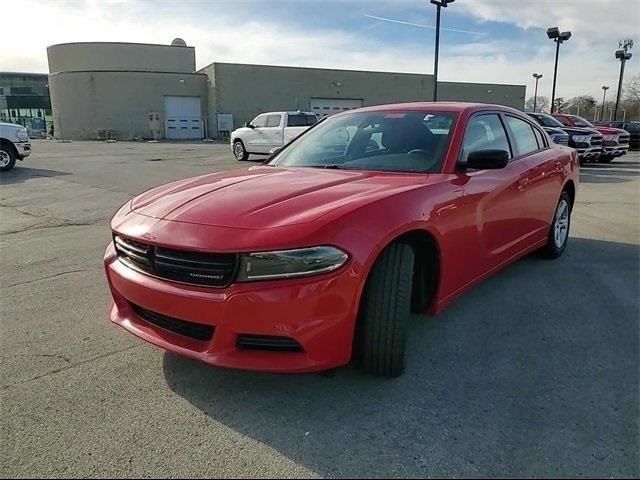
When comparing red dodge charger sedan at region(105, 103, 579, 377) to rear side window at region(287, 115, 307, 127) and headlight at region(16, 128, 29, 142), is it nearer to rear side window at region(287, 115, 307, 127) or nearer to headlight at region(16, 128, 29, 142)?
headlight at region(16, 128, 29, 142)

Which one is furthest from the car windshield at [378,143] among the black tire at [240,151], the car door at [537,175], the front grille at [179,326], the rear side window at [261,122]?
the black tire at [240,151]

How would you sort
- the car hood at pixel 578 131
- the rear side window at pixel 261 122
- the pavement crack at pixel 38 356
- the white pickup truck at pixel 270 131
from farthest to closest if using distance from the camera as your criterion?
the rear side window at pixel 261 122 → the white pickup truck at pixel 270 131 → the car hood at pixel 578 131 → the pavement crack at pixel 38 356

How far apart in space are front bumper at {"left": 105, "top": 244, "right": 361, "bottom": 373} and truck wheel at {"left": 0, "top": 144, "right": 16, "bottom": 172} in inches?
548

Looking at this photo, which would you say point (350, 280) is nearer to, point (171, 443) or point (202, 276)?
point (202, 276)

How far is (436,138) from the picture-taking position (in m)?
3.48

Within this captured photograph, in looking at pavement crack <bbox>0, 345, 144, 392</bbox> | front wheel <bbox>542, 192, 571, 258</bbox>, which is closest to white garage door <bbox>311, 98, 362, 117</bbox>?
front wheel <bbox>542, 192, 571, 258</bbox>

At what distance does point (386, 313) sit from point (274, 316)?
622mm


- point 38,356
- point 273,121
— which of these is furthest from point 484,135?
point 273,121

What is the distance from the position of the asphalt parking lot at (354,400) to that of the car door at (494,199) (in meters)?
0.43

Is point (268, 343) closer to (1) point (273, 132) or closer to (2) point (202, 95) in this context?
(1) point (273, 132)

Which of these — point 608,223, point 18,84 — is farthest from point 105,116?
point 18,84

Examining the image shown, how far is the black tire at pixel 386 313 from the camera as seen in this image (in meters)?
2.50

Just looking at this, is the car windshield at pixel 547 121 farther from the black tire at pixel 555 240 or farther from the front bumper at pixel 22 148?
the front bumper at pixel 22 148

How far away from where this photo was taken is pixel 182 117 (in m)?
38.7
